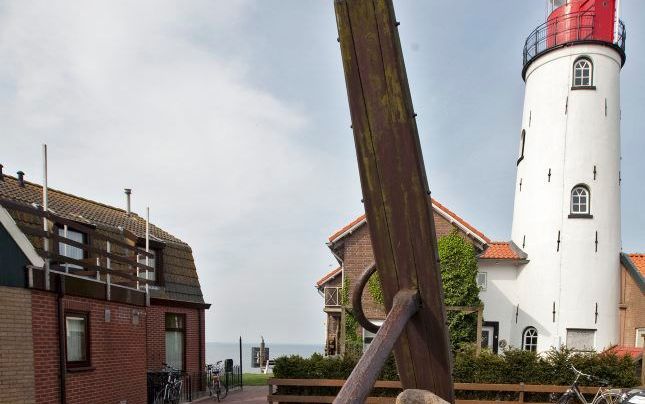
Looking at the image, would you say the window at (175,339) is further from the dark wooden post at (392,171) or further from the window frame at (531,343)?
the dark wooden post at (392,171)

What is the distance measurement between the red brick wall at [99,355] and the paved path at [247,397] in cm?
305

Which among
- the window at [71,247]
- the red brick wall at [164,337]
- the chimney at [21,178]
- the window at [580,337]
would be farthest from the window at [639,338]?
the chimney at [21,178]

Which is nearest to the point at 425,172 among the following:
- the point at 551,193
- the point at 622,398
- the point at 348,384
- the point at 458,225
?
A: the point at 348,384

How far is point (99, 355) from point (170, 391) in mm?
3259

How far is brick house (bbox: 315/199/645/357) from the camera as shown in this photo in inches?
580

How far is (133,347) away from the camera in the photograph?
9453 mm

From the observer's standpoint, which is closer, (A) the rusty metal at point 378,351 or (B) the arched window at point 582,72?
(A) the rusty metal at point 378,351

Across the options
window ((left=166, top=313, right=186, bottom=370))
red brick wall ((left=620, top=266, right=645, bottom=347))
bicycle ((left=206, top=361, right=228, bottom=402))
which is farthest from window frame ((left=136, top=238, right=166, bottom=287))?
red brick wall ((left=620, top=266, right=645, bottom=347))

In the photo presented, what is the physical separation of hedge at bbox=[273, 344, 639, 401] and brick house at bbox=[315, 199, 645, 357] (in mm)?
5201

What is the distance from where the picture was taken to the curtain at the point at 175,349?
43.1ft

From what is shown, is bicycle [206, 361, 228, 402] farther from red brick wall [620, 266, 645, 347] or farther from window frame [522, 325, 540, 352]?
red brick wall [620, 266, 645, 347]

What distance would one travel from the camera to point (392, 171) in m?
1.66

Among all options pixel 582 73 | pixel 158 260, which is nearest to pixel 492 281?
pixel 582 73

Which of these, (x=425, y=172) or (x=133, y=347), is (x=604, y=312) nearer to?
(x=133, y=347)
